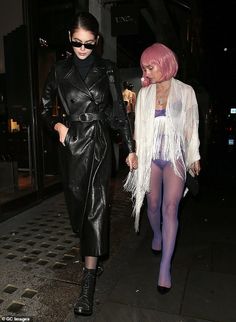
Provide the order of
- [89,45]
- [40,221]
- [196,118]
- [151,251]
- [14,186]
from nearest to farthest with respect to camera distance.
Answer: [89,45] → [196,118] → [151,251] → [40,221] → [14,186]

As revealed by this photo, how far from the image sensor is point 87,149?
2.43m

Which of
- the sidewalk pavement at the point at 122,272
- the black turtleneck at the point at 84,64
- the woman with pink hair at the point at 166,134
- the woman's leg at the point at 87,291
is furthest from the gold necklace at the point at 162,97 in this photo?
the sidewalk pavement at the point at 122,272

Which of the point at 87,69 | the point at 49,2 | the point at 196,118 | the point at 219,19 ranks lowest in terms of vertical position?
the point at 196,118

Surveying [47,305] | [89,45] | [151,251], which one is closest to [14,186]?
[151,251]

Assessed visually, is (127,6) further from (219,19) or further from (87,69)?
(219,19)

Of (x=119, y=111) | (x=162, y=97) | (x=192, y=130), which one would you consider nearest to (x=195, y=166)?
(x=192, y=130)

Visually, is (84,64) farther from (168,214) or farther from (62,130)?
(168,214)

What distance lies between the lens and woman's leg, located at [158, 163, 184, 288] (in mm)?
2656

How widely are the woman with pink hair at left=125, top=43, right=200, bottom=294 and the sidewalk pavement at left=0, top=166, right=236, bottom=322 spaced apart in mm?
264

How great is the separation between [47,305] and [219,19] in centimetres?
1970

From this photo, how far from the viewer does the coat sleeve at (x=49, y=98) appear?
2.53 m

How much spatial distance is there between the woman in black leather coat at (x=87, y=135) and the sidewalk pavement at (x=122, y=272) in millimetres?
351

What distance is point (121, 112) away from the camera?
8.29ft

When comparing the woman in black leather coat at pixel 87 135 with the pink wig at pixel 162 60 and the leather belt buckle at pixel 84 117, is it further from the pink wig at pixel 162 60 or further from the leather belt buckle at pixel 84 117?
the pink wig at pixel 162 60
